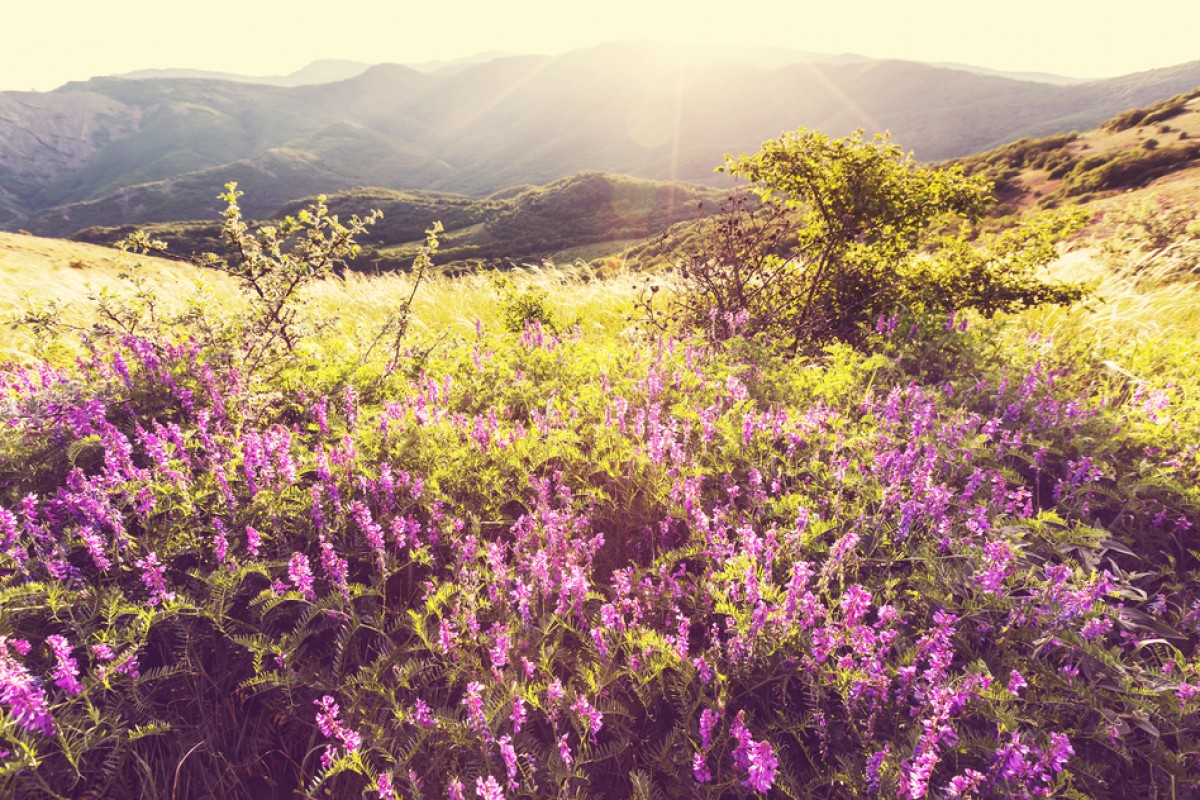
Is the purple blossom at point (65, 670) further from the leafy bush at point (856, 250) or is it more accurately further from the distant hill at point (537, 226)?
the distant hill at point (537, 226)

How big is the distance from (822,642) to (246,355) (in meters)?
4.37

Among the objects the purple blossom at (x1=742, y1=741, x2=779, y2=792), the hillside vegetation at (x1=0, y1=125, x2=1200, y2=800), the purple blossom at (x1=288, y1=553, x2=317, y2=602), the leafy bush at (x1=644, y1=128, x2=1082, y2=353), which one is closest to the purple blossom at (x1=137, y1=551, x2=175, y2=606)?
the hillside vegetation at (x1=0, y1=125, x2=1200, y2=800)

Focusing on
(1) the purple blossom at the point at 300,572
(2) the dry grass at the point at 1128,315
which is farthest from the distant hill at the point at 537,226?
(1) the purple blossom at the point at 300,572

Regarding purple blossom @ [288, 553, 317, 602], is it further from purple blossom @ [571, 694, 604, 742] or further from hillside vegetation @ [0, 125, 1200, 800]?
purple blossom @ [571, 694, 604, 742]

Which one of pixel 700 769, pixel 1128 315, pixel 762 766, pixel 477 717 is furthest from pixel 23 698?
pixel 1128 315

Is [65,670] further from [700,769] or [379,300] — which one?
[379,300]

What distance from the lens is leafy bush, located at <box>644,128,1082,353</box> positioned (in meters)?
5.64

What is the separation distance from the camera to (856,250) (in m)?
6.05

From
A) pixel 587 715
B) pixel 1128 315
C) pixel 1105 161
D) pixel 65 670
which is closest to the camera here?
pixel 65 670

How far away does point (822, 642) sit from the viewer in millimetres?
1994

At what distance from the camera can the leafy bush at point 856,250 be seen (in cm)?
564

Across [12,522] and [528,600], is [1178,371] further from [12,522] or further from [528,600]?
[12,522]

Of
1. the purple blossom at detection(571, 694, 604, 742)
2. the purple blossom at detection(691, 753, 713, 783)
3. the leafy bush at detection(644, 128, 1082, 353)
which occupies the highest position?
the leafy bush at detection(644, 128, 1082, 353)

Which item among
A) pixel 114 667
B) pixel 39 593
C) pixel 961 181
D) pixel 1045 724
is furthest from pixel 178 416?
pixel 961 181
